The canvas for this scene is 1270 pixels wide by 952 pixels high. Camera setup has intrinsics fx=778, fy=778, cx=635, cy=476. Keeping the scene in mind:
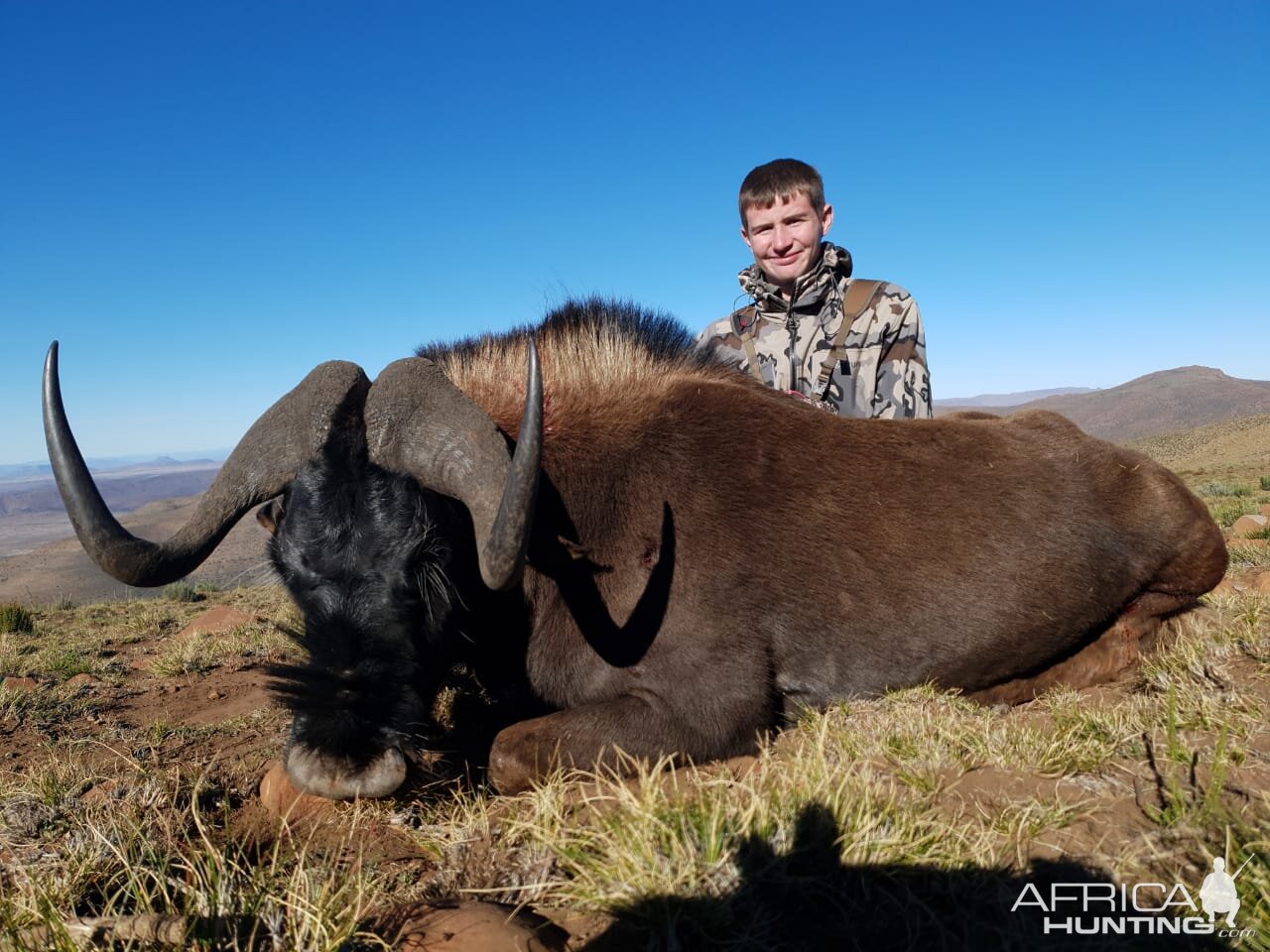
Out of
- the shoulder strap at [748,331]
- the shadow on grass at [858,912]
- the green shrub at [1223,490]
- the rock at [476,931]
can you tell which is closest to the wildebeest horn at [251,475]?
the rock at [476,931]

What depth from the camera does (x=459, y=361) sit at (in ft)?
13.3

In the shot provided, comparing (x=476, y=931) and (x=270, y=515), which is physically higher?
(x=270, y=515)

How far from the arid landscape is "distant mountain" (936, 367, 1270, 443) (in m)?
73.1

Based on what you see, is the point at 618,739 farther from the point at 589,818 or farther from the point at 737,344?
the point at 737,344

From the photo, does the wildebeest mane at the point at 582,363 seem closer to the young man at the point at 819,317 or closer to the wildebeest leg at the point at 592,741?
the wildebeest leg at the point at 592,741

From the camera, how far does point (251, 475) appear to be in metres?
3.14

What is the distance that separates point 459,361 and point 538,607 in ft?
4.68

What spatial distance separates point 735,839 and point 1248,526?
30.9 feet

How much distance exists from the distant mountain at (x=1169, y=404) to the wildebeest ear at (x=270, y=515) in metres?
74.2

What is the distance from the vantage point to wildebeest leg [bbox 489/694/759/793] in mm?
2943

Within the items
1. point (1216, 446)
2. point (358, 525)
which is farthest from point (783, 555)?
point (1216, 446)

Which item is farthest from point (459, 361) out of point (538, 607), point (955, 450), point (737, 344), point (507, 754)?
point (737, 344)

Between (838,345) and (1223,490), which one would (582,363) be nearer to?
(838,345)

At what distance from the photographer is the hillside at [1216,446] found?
25531 millimetres
